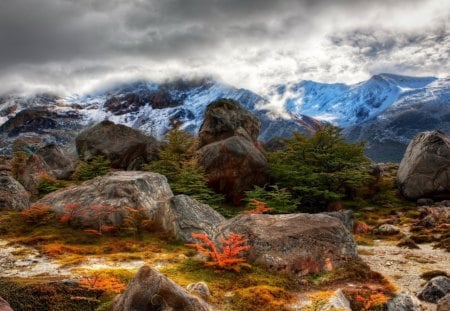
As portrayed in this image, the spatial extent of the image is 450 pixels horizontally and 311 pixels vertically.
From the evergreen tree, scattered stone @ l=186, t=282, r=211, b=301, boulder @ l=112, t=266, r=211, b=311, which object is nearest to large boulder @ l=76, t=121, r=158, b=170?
the evergreen tree

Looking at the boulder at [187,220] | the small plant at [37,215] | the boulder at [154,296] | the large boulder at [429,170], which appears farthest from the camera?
the large boulder at [429,170]

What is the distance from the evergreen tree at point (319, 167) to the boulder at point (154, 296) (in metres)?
26.7

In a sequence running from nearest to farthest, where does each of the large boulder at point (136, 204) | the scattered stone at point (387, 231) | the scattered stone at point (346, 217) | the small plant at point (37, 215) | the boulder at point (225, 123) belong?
the large boulder at point (136, 204), the small plant at point (37, 215), the scattered stone at point (346, 217), the scattered stone at point (387, 231), the boulder at point (225, 123)

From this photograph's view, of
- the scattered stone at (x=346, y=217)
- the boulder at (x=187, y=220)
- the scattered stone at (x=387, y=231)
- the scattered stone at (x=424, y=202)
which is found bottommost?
the scattered stone at (x=387, y=231)

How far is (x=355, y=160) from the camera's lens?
39750mm

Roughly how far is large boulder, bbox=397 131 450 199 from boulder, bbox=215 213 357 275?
30.5 m

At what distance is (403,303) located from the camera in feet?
44.4

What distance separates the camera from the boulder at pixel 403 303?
1332 centimetres

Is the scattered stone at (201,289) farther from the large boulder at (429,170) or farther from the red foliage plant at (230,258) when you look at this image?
the large boulder at (429,170)

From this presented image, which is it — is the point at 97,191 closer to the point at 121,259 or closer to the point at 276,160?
the point at 121,259

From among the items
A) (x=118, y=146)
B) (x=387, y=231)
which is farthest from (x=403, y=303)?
(x=118, y=146)

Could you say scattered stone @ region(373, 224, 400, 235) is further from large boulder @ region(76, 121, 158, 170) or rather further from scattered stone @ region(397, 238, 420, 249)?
large boulder @ region(76, 121, 158, 170)

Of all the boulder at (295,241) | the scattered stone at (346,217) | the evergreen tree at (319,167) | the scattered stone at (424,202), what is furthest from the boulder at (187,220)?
the scattered stone at (424,202)

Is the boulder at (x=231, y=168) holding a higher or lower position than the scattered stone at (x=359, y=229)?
higher
